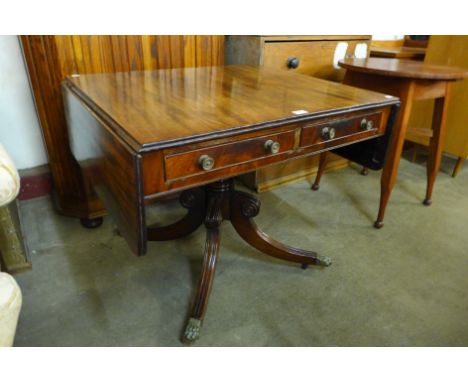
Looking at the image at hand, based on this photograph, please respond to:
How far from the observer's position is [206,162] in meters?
0.76

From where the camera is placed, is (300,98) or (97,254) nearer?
(300,98)

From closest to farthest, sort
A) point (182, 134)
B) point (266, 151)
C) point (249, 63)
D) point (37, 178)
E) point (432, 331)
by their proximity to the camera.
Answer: point (182, 134) → point (266, 151) → point (432, 331) → point (249, 63) → point (37, 178)

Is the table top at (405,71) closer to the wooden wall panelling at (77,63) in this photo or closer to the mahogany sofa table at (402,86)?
the mahogany sofa table at (402,86)

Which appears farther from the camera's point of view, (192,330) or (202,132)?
(192,330)

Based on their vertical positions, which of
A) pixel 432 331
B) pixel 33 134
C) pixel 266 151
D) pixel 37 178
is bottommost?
→ pixel 432 331

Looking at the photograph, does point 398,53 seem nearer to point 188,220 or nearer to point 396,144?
point 396,144

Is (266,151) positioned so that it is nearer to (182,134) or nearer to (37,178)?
(182,134)

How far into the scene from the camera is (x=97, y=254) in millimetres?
1402

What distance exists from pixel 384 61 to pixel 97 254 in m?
1.50

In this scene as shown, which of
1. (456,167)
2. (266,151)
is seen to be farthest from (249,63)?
(456,167)

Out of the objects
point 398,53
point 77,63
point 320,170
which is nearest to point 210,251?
point 77,63

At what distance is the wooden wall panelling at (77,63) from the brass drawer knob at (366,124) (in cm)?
82

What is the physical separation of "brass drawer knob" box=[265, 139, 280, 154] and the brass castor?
100 cm

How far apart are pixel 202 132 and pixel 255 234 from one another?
0.62m
